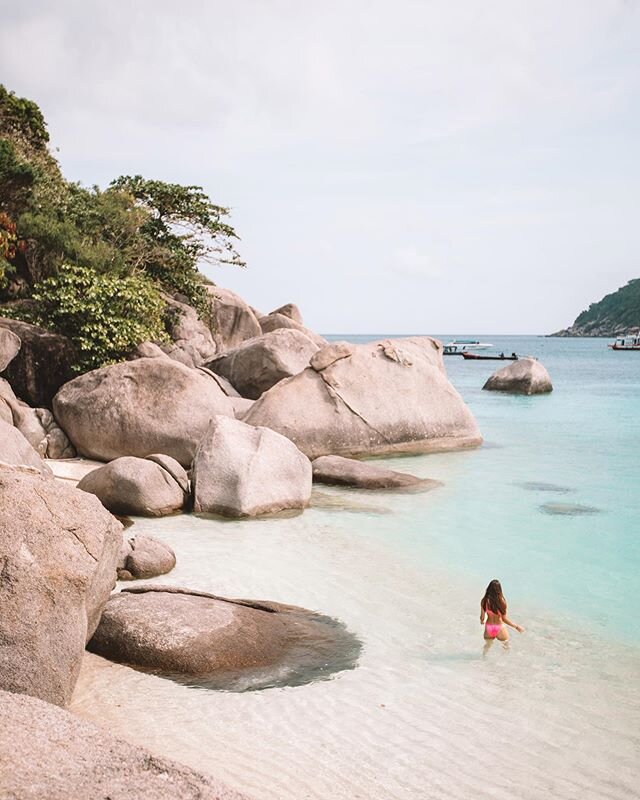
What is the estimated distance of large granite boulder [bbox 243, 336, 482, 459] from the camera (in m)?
16.5

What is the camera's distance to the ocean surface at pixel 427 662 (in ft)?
16.8

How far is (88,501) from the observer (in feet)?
19.5

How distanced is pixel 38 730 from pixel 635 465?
17747mm

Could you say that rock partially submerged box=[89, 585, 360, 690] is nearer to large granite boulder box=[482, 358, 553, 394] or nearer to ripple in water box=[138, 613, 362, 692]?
ripple in water box=[138, 613, 362, 692]

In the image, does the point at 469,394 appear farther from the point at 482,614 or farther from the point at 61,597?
the point at 61,597

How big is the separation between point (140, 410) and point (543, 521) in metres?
7.30

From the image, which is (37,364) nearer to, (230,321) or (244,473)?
(244,473)

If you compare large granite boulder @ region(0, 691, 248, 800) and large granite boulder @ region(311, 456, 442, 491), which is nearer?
large granite boulder @ region(0, 691, 248, 800)

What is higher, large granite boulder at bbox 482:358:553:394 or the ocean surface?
large granite boulder at bbox 482:358:553:394

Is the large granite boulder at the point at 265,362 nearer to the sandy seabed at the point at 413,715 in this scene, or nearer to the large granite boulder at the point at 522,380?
the sandy seabed at the point at 413,715

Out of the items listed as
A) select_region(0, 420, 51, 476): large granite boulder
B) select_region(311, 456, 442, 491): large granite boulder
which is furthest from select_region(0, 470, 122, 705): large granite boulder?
select_region(311, 456, 442, 491): large granite boulder

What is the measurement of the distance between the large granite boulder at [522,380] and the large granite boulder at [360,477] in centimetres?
2512

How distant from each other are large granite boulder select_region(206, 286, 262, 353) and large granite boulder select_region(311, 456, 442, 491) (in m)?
13.6

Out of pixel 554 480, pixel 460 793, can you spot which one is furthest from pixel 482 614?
pixel 554 480
